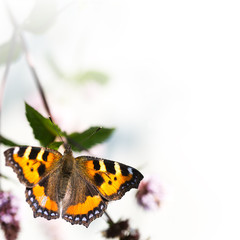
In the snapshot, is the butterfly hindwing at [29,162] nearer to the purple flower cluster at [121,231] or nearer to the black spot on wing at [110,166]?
the black spot on wing at [110,166]

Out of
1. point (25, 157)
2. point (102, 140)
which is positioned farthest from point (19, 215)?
point (102, 140)

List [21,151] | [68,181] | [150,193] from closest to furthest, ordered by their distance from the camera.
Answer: [21,151] → [68,181] → [150,193]

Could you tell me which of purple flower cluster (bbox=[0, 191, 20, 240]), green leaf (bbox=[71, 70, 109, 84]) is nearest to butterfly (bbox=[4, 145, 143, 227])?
purple flower cluster (bbox=[0, 191, 20, 240])

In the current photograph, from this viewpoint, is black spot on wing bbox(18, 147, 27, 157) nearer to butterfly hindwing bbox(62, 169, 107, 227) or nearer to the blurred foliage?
butterfly hindwing bbox(62, 169, 107, 227)

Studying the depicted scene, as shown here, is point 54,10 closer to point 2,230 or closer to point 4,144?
point 4,144

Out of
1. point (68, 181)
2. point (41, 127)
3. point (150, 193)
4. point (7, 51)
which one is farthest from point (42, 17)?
point (150, 193)

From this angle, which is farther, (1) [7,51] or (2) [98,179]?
(1) [7,51]

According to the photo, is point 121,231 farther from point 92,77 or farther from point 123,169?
point 92,77
